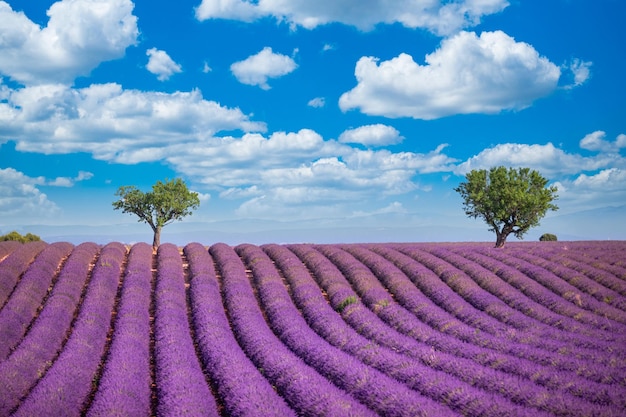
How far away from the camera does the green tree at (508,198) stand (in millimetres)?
40969

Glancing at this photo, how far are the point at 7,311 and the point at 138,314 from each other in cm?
386

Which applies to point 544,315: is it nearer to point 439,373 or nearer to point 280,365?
point 439,373

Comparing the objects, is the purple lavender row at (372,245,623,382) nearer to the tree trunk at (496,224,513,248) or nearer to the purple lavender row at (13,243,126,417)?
the purple lavender row at (13,243,126,417)

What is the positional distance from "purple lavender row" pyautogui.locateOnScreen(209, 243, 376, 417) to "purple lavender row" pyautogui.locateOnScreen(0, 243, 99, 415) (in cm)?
467

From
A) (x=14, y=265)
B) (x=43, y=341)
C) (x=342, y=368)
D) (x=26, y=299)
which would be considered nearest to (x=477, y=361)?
(x=342, y=368)

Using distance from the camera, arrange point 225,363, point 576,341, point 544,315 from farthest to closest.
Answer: point 544,315 < point 576,341 < point 225,363

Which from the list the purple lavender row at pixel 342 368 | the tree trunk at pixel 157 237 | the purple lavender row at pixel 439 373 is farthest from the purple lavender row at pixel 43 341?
the tree trunk at pixel 157 237

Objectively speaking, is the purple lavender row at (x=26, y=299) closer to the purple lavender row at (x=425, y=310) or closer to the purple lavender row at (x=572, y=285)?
the purple lavender row at (x=425, y=310)

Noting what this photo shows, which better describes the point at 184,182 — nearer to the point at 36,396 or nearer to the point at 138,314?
the point at 138,314

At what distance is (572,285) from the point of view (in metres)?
19.5

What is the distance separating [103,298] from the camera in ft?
56.9

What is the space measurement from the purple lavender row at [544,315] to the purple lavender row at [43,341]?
39.1ft

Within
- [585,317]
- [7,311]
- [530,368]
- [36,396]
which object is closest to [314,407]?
[530,368]

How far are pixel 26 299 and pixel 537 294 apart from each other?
16780mm
